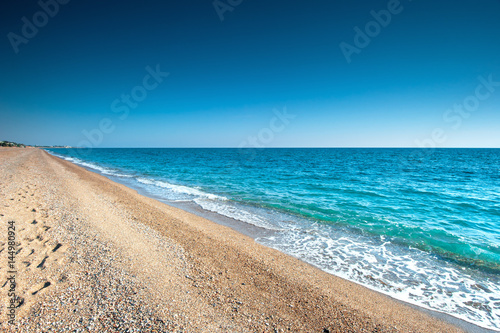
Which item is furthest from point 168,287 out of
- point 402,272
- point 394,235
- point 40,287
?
point 394,235

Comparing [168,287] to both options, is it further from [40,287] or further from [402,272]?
[402,272]

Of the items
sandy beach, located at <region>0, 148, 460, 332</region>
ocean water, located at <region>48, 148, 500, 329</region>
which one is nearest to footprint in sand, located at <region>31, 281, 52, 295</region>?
sandy beach, located at <region>0, 148, 460, 332</region>

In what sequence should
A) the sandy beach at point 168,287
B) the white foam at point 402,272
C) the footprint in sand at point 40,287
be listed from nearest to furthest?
1. the sandy beach at point 168,287
2. the footprint in sand at point 40,287
3. the white foam at point 402,272

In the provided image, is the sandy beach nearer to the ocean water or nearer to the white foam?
the white foam

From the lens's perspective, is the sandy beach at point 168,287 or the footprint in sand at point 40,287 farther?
the footprint in sand at point 40,287

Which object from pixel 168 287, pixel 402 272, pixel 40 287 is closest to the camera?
pixel 40 287

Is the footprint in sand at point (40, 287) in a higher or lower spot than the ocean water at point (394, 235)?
higher

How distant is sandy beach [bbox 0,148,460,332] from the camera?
385 centimetres

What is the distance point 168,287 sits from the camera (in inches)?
190

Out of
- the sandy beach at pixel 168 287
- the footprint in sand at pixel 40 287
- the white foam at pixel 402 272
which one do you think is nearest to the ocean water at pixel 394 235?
the white foam at pixel 402 272

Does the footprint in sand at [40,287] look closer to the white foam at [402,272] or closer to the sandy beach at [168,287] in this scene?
the sandy beach at [168,287]

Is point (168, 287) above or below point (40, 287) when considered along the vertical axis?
below

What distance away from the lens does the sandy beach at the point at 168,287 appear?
3.85 m

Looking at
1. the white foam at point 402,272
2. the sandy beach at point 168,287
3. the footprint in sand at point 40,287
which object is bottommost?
the white foam at point 402,272
